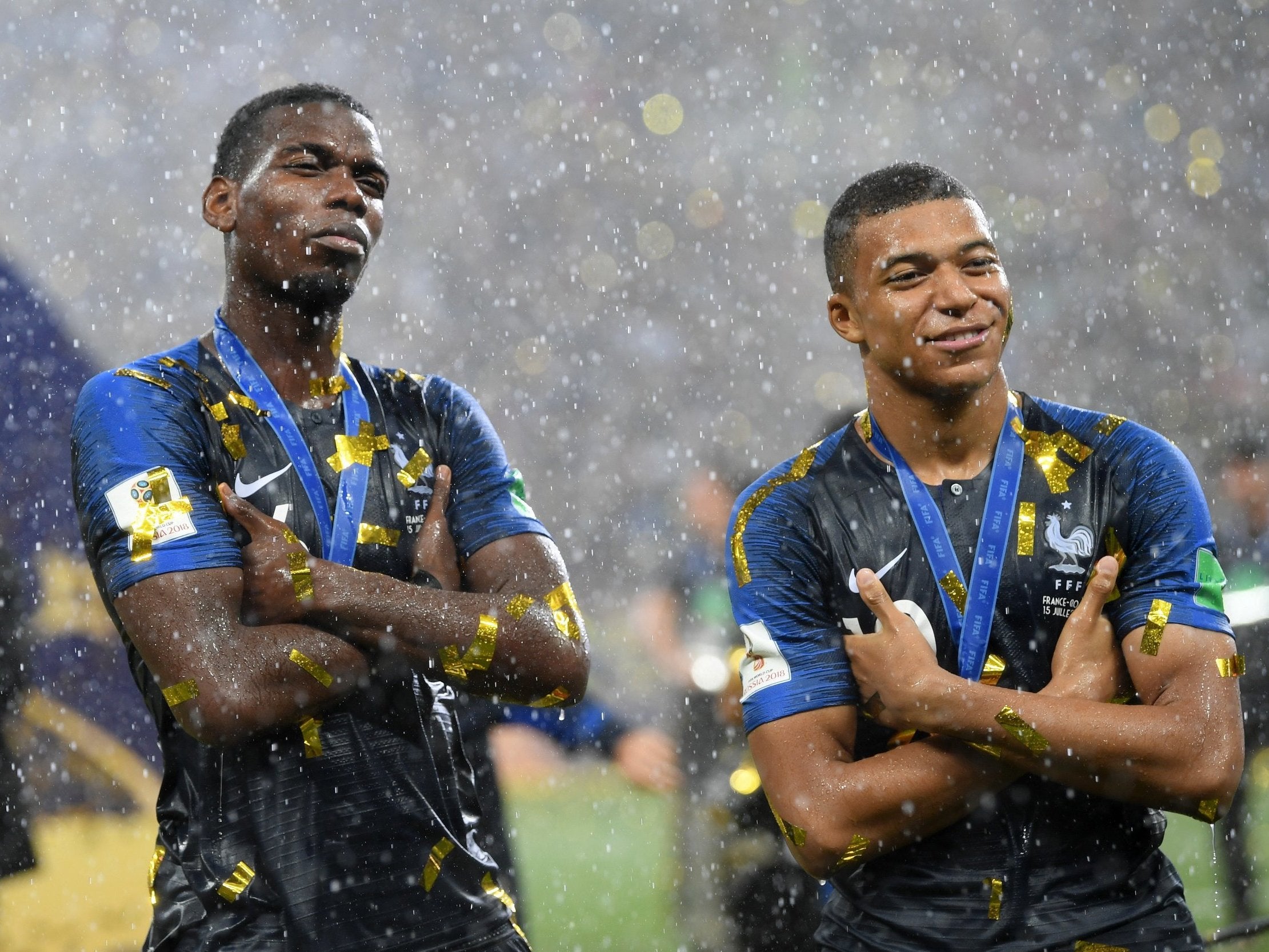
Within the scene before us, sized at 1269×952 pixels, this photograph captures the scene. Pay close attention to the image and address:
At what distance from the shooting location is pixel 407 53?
32.2ft

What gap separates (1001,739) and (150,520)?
5.56 feet

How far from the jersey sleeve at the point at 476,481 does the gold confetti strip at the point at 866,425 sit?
2.47 ft

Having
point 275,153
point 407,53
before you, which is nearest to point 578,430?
point 407,53

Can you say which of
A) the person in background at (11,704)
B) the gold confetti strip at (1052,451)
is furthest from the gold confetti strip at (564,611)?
the person in background at (11,704)

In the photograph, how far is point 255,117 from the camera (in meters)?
3.17

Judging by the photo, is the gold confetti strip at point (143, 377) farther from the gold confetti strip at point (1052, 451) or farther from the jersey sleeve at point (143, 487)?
the gold confetti strip at point (1052, 451)

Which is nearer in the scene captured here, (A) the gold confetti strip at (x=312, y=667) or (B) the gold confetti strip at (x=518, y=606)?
(A) the gold confetti strip at (x=312, y=667)

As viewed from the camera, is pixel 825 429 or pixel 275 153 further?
pixel 825 429

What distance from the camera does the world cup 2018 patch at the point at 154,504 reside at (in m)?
2.66

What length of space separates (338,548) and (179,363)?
0.57 m

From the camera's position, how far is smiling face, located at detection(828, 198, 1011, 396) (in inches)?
107

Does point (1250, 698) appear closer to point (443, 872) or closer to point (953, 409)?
point (953, 409)

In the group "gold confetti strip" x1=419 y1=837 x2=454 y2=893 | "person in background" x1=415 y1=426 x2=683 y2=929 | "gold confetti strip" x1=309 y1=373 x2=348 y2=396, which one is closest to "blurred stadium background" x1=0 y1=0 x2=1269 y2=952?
"person in background" x1=415 y1=426 x2=683 y2=929

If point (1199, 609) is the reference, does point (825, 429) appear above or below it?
above
